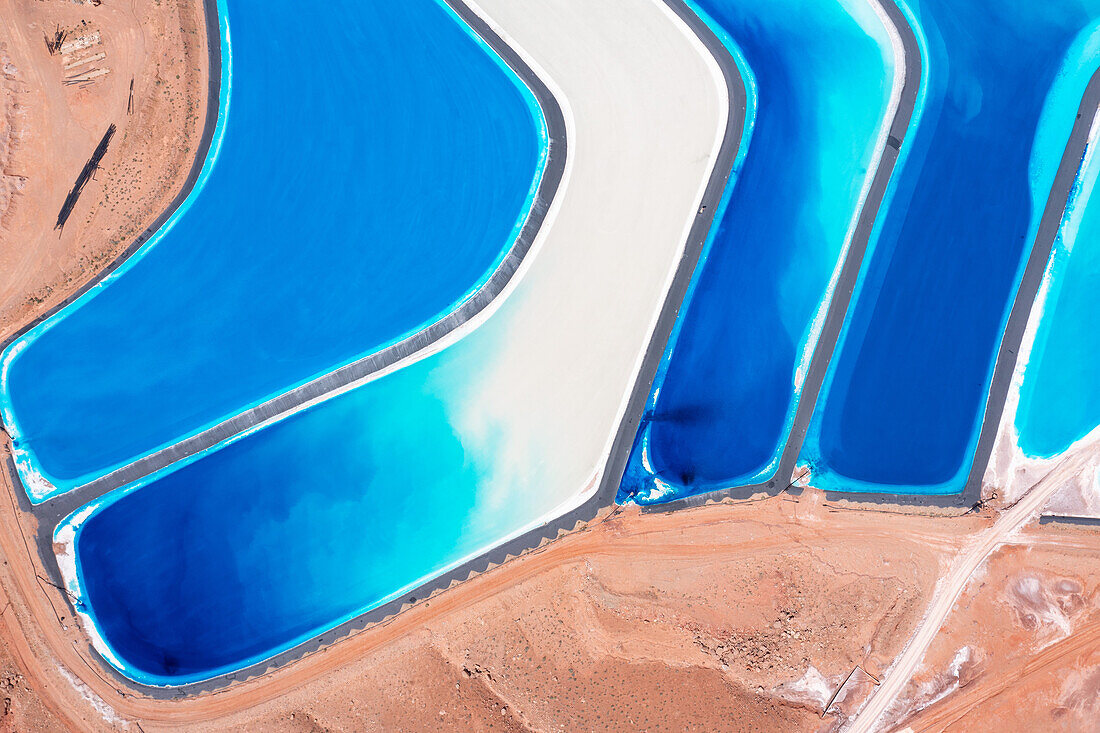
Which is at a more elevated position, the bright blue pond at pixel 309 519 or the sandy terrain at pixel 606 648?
the bright blue pond at pixel 309 519

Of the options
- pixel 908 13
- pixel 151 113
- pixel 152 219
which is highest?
pixel 908 13

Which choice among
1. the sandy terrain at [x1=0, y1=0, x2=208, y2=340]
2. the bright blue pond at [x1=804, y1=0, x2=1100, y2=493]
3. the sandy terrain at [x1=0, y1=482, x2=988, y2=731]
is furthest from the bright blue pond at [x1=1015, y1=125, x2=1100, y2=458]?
the sandy terrain at [x1=0, y1=0, x2=208, y2=340]

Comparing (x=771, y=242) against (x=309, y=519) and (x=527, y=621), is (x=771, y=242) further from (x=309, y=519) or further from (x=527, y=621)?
(x=309, y=519)

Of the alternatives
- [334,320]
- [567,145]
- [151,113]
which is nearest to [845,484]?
[567,145]

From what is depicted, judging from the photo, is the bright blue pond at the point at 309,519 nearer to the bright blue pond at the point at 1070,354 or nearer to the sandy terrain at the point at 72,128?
the sandy terrain at the point at 72,128

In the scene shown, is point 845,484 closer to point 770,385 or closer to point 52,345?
point 770,385

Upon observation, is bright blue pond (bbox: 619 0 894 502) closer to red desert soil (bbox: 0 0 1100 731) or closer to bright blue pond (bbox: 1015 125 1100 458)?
red desert soil (bbox: 0 0 1100 731)

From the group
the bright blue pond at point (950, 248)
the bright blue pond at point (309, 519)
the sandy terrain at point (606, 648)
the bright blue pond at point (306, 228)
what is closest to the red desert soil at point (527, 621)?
the sandy terrain at point (606, 648)
